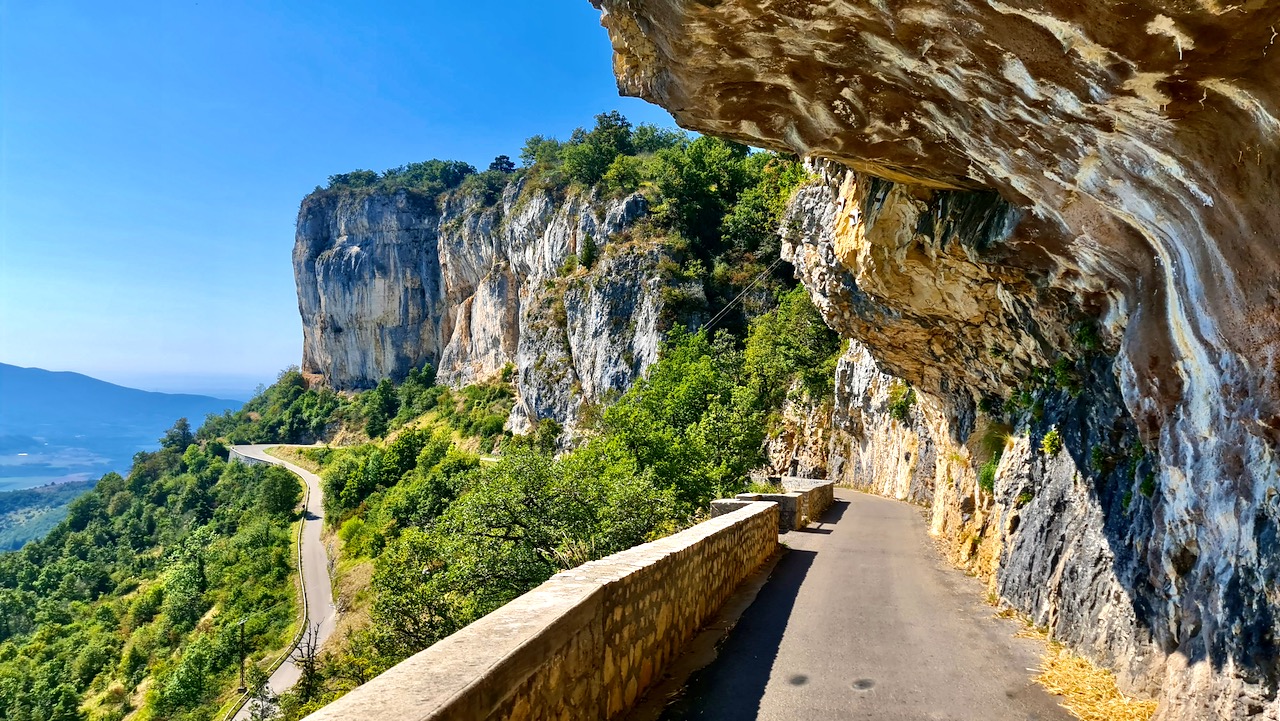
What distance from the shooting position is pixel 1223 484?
3.78m

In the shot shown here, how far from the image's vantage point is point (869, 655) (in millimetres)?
6020

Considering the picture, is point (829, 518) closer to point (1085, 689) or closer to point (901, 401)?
point (901, 401)

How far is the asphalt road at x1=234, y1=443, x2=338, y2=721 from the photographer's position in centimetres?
2838

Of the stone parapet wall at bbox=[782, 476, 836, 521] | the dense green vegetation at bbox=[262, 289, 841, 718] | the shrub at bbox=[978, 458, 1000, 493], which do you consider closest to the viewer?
the shrub at bbox=[978, 458, 1000, 493]

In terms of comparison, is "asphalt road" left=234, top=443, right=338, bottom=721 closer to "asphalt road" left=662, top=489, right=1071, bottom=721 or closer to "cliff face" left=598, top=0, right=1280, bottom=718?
"asphalt road" left=662, top=489, right=1071, bottom=721

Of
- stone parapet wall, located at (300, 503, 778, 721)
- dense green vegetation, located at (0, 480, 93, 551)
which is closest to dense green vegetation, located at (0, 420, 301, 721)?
stone parapet wall, located at (300, 503, 778, 721)

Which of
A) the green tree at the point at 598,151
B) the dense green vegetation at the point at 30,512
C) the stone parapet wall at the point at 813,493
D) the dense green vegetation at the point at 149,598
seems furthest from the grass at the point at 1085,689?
the dense green vegetation at the point at 30,512

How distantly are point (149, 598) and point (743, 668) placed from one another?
50.5 meters

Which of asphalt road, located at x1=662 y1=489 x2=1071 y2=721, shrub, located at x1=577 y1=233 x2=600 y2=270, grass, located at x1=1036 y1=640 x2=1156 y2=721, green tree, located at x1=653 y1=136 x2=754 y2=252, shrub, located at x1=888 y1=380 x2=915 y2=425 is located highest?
green tree, located at x1=653 y1=136 x2=754 y2=252

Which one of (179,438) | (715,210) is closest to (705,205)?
(715,210)

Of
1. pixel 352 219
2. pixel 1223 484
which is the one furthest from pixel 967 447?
pixel 352 219

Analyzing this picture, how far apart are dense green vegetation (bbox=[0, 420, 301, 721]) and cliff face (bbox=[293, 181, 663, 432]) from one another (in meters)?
20.6

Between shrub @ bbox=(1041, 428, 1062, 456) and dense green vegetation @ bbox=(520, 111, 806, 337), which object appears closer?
shrub @ bbox=(1041, 428, 1062, 456)

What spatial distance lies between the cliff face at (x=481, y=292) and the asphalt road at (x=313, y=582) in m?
17.0
